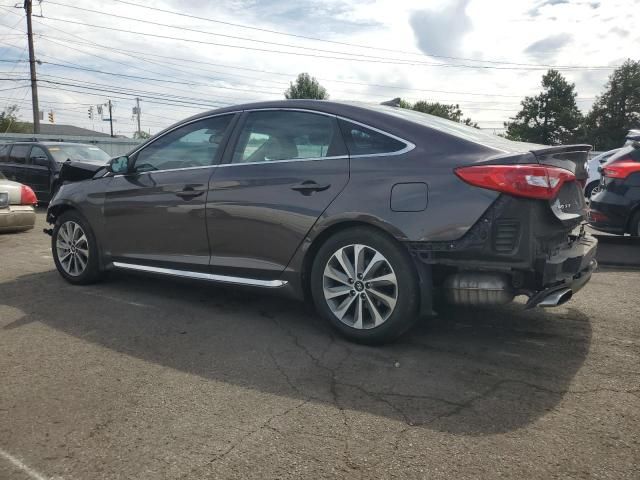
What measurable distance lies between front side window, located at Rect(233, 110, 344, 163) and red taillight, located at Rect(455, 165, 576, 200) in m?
0.94

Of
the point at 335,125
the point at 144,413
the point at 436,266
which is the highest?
the point at 335,125

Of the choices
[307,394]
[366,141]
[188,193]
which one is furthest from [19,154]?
[307,394]

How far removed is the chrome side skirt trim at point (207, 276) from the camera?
3985 mm

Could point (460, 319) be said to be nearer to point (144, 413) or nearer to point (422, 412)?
point (422, 412)

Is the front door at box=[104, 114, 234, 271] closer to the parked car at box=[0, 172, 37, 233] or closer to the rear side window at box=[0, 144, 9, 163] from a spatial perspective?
the parked car at box=[0, 172, 37, 233]

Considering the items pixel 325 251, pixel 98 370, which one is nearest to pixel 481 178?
pixel 325 251

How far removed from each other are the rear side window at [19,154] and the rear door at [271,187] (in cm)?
1129

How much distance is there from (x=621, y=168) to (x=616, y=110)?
7760 cm

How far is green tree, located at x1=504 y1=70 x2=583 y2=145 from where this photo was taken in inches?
3054

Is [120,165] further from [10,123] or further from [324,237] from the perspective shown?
[10,123]

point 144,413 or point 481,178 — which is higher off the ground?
point 481,178

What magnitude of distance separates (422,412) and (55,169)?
1218cm

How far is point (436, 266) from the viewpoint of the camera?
3.37 metres

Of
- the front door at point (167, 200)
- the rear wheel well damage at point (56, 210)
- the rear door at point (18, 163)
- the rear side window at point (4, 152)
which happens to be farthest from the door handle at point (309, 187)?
the rear side window at point (4, 152)
